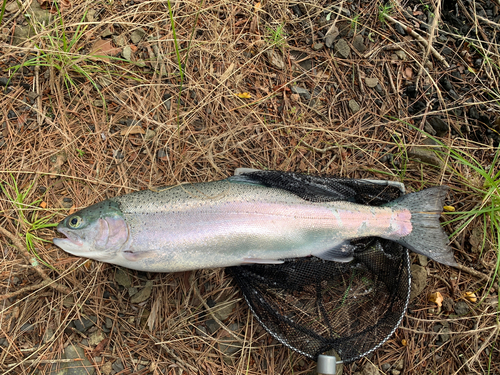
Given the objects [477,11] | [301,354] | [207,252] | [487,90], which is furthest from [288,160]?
[477,11]

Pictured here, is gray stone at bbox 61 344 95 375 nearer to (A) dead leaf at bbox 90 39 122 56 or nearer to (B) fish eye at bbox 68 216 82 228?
(B) fish eye at bbox 68 216 82 228

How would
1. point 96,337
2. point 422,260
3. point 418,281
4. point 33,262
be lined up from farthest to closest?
1. point 422,260
2. point 418,281
3. point 96,337
4. point 33,262

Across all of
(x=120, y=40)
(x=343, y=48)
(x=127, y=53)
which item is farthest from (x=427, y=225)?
(x=120, y=40)

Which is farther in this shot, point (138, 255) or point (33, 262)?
point (33, 262)

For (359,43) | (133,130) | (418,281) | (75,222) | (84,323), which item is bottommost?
(418,281)

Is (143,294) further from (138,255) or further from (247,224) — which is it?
(247,224)

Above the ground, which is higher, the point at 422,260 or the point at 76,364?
the point at 76,364

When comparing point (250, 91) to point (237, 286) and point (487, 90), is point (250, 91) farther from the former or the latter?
point (487, 90)

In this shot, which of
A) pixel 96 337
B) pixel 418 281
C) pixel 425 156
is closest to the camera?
pixel 96 337
